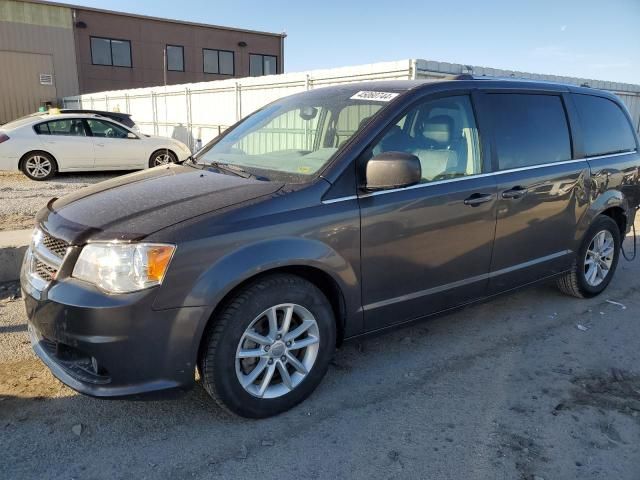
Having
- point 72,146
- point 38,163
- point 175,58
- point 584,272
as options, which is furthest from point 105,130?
point 175,58

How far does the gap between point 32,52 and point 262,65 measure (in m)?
14.3

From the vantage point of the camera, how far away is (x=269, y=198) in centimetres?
291

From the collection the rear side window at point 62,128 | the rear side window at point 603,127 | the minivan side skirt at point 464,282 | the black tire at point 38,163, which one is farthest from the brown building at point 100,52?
the minivan side skirt at point 464,282

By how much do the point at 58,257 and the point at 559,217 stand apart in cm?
366

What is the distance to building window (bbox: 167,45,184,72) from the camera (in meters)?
33.0

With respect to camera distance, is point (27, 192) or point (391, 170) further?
point (27, 192)

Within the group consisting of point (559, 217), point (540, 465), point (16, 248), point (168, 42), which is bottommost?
point (540, 465)

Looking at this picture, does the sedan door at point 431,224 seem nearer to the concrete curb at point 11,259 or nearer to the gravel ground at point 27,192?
the concrete curb at point 11,259

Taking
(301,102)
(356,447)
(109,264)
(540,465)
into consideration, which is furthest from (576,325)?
(109,264)

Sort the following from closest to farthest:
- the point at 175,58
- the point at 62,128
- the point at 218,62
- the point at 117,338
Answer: the point at 117,338 → the point at 62,128 → the point at 175,58 → the point at 218,62

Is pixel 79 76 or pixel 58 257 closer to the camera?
pixel 58 257

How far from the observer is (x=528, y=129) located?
4.16 m

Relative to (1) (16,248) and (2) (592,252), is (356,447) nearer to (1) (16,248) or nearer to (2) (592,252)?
(2) (592,252)

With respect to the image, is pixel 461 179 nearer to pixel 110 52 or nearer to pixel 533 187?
pixel 533 187
